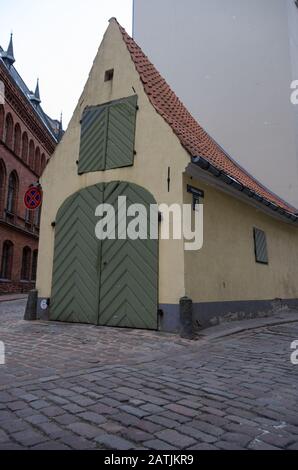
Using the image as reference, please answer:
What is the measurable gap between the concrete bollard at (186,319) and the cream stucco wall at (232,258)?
→ 0.82 ft

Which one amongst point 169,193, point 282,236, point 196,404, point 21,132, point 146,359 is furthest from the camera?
point 21,132

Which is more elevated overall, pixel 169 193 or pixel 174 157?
pixel 174 157

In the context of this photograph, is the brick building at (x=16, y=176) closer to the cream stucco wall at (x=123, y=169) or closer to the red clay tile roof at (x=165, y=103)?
the cream stucco wall at (x=123, y=169)

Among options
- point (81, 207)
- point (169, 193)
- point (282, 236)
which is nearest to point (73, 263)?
point (81, 207)

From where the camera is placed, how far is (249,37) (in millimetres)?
16906

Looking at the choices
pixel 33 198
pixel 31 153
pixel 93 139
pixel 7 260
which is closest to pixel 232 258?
pixel 93 139

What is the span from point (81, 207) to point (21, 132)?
18381mm

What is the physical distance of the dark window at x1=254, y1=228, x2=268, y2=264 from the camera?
1061 centimetres

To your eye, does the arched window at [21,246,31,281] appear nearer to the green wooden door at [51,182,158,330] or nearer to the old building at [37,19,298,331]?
the old building at [37,19,298,331]

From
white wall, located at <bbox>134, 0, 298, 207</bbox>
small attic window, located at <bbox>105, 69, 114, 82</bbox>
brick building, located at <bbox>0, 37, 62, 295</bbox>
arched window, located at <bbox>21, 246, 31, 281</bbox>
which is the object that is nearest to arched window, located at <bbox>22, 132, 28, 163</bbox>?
brick building, located at <bbox>0, 37, 62, 295</bbox>

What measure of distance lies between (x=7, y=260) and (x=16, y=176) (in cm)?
521

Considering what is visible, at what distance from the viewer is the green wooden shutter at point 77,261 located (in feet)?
27.5
